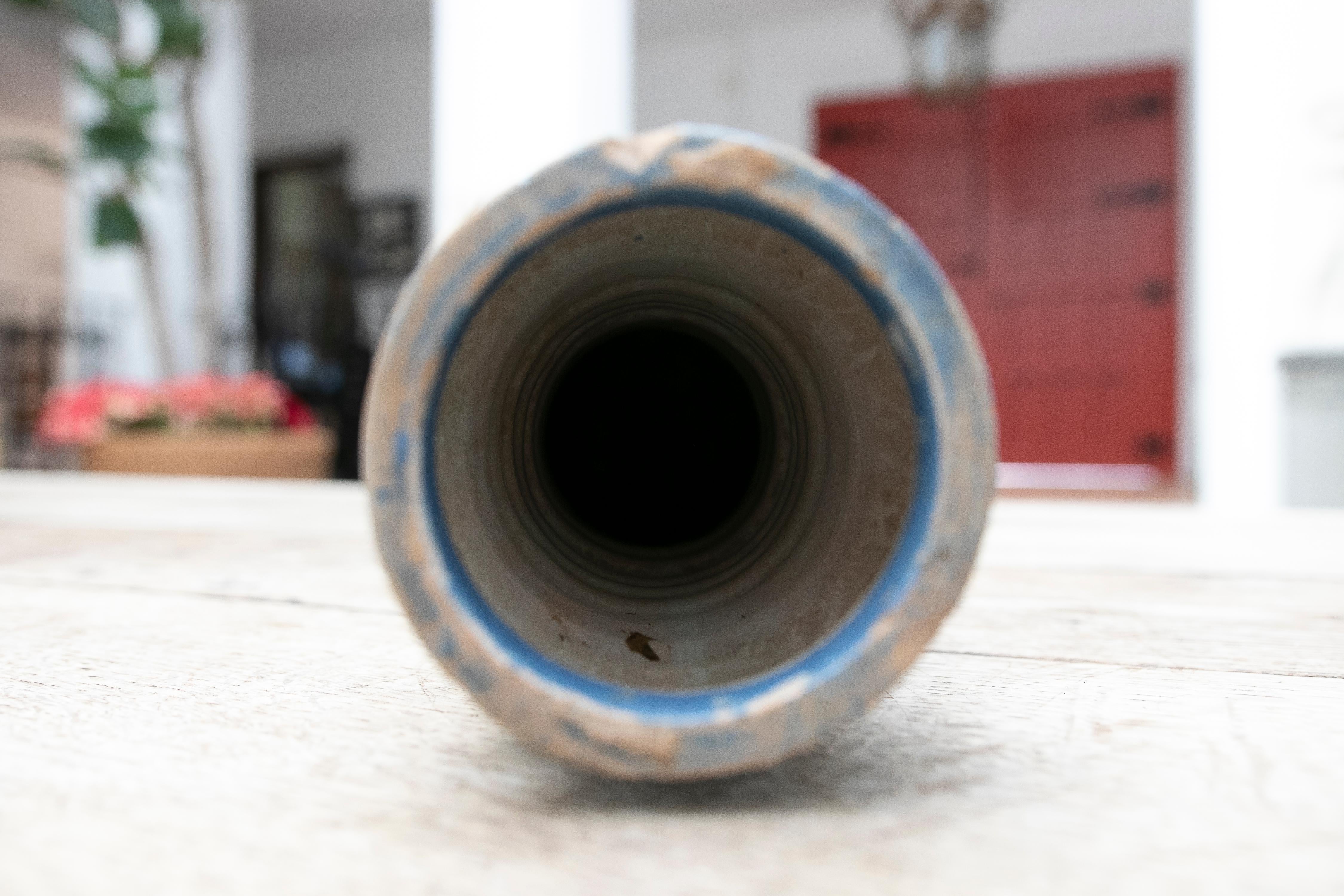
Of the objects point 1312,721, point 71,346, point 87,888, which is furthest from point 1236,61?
point 71,346

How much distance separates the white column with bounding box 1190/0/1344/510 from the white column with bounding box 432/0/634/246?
1.82m

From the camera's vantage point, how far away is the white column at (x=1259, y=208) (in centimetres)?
266

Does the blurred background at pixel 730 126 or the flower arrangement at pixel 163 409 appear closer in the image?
the blurred background at pixel 730 126

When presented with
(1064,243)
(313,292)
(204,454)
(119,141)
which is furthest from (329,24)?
(1064,243)

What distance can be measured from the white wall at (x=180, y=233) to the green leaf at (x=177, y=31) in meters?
0.50

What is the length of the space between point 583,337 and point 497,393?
3.6 inches

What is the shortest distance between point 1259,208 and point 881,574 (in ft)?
9.62

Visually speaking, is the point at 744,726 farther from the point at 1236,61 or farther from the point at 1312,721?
the point at 1236,61

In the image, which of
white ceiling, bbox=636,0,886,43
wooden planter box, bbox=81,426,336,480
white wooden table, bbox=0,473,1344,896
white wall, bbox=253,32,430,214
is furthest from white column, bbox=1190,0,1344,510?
white wall, bbox=253,32,430,214

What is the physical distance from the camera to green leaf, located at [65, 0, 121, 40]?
182 inches

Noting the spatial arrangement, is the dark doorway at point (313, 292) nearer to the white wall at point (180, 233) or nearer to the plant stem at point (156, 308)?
the white wall at point (180, 233)

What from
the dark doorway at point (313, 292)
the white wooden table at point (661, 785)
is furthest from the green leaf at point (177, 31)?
the white wooden table at point (661, 785)

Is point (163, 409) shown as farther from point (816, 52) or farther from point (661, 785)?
point (816, 52)

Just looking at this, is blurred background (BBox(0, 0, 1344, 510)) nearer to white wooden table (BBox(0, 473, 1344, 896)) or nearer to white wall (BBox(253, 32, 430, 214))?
white wall (BBox(253, 32, 430, 214))
